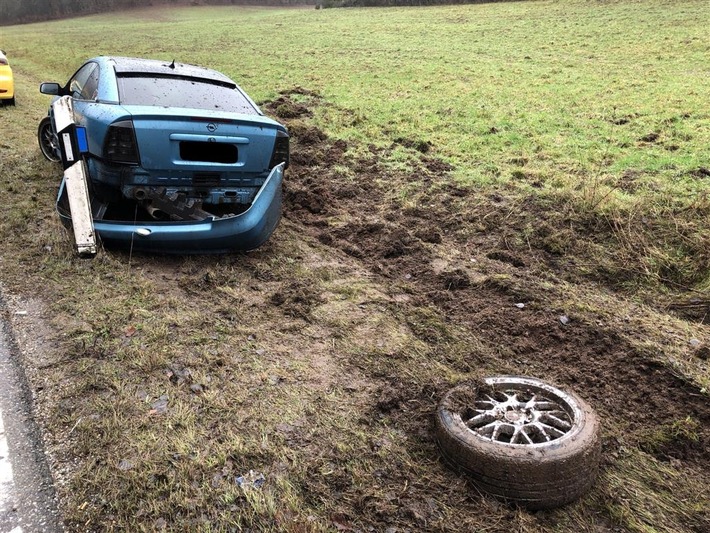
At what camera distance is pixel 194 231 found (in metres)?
4.27

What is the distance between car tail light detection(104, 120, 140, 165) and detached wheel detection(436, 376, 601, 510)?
9.79 ft

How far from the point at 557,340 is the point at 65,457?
298cm

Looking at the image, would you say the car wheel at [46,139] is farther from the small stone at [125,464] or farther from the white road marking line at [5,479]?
the small stone at [125,464]

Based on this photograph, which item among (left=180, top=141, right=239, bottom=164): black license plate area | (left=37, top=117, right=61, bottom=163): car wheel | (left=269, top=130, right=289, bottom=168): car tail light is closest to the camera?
(left=180, top=141, right=239, bottom=164): black license plate area

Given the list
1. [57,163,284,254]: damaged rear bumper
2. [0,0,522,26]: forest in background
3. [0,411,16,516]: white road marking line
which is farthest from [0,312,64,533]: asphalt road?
[0,0,522,26]: forest in background

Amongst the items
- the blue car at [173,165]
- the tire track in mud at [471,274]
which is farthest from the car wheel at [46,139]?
the tire track in mud at [471,274]

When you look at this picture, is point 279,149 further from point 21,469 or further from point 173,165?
point 21,469

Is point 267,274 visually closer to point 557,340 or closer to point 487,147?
point 557,340

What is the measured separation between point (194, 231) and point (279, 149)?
1101mm

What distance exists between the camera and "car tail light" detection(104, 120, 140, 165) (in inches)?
161

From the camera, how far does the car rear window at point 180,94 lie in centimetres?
461

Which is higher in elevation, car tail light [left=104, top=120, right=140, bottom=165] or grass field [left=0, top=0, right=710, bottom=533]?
car tail light [left=104, top=120, right=140, bottom=165]

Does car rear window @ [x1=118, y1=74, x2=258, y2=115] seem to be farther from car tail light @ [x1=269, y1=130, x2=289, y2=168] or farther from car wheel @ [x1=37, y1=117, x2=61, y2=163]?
car wheel @ [x1=37, y1=117, x2=61, y2=163]

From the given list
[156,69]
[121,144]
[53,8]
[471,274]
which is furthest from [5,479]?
[53,8]
